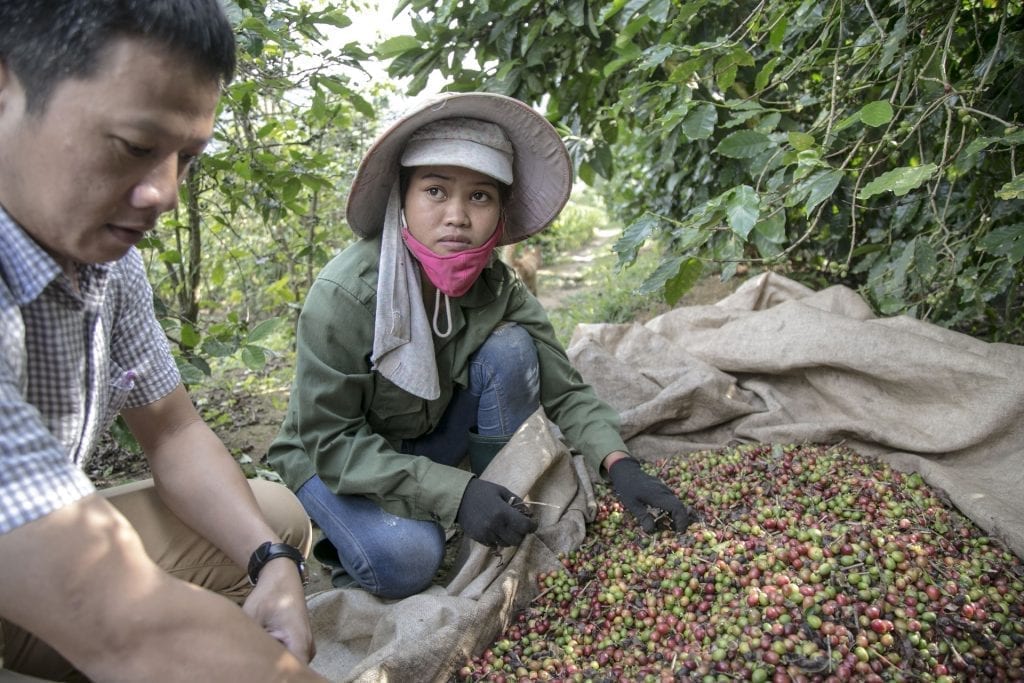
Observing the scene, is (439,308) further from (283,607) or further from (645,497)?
(283,607)

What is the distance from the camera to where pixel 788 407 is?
9.22 ft

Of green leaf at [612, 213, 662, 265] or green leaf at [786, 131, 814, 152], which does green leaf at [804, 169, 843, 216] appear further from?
green leaf at [612, 213, 662, 265]

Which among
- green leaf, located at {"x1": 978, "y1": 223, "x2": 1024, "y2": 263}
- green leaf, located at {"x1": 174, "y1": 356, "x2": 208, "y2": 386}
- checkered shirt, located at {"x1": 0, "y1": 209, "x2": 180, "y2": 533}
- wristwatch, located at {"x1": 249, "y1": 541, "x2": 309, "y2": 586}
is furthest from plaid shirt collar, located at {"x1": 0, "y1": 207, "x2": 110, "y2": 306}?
green leaf, located at {"x1": 978, "y1": 223, "x2": 1024, "y2": 263}

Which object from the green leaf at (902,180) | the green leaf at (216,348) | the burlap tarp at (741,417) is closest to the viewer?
the green leaf at (902,180)

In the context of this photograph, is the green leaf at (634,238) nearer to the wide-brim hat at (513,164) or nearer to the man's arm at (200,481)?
the wide-brim hat at (513,164)

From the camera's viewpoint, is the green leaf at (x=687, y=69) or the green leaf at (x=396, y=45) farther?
the green leaf at (x=396, y=45)

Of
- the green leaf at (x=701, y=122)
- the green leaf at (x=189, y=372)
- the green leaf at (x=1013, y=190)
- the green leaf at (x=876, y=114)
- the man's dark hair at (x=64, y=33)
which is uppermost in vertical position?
the man's dark hair at (x=64, y=33)

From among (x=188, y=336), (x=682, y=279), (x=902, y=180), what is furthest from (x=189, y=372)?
(x=902, y=180)

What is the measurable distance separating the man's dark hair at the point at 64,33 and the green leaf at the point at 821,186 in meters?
1.59

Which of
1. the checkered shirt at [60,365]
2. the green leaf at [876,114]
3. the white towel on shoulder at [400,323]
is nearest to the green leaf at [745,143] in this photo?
the green leaf at [876,114]

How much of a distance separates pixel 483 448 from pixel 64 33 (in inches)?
68.4

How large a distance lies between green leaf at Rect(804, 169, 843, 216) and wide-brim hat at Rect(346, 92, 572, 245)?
0.69 meters

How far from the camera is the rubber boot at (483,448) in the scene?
239 cm

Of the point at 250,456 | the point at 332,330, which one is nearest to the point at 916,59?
the point at 332,330
